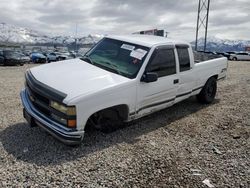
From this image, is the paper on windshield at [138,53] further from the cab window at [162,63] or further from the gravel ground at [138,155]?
the gravel ground at [138,155]

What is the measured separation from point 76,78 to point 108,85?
597 mm

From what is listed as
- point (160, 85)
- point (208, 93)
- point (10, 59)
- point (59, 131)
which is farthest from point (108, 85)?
point (10, 59)

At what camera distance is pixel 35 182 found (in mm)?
3627

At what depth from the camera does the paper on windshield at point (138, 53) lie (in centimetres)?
543

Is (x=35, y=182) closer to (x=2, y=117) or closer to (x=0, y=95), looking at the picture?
(x=2, y=117)

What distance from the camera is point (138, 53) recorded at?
551cm

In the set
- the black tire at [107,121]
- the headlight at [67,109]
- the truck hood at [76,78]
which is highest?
the truck hood at [76,78]

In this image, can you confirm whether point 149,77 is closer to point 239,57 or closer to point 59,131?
point 59,131

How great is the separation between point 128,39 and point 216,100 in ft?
12.6

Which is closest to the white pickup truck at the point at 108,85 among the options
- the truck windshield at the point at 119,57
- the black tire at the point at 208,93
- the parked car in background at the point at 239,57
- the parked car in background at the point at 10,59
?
the truck windshield at the point at 119,57

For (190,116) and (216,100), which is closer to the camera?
(190,116)

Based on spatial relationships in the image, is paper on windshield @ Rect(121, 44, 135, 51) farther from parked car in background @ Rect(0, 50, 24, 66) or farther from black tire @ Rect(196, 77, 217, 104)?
parked car in background @ Rect(0, 50, 24, 66)

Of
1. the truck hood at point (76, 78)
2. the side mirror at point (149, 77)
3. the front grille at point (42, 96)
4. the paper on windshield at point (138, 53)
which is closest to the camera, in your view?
the front grille at point (42, 96)

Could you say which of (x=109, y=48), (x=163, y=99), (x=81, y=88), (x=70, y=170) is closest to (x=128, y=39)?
(x=109, y=48)
